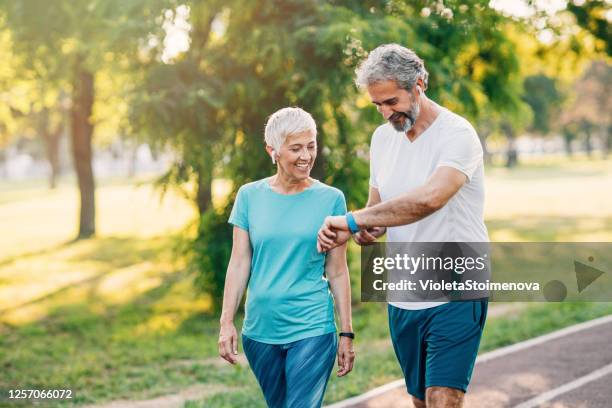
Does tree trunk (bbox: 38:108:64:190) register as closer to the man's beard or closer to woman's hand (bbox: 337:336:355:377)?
woman's hand (bbox: 337:336:355:377)

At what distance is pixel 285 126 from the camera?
3.66 m

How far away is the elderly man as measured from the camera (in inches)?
138

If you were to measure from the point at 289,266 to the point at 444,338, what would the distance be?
0.80 m

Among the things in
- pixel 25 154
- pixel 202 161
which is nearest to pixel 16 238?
pixel 202 161

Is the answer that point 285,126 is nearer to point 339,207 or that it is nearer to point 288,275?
point 339,207

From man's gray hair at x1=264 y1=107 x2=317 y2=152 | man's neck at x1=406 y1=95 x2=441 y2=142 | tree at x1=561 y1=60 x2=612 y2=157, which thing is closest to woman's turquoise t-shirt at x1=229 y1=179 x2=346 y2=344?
man's gray hair at x1=264 y1=107 x2=317 y2=152

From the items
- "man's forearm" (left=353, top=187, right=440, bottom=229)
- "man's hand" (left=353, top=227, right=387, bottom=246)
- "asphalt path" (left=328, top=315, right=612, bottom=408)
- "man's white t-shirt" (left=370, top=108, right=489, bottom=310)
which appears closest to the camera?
"man's forearm" (left=353, top=187, right=440, bottom=229)

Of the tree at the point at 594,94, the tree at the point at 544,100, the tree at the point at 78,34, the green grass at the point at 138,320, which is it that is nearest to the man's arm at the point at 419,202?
the green grass at the point at 138,320

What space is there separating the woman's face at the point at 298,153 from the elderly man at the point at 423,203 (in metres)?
0.31

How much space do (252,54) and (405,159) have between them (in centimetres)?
654

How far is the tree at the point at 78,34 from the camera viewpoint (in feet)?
31.6

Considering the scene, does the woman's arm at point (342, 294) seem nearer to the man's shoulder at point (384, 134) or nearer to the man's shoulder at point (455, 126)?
the man's shoulder at point (384, 134)

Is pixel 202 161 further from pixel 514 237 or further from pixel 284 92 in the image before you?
pixel 514 237

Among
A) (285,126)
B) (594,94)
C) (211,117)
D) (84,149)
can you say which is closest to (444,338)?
(285,126)
